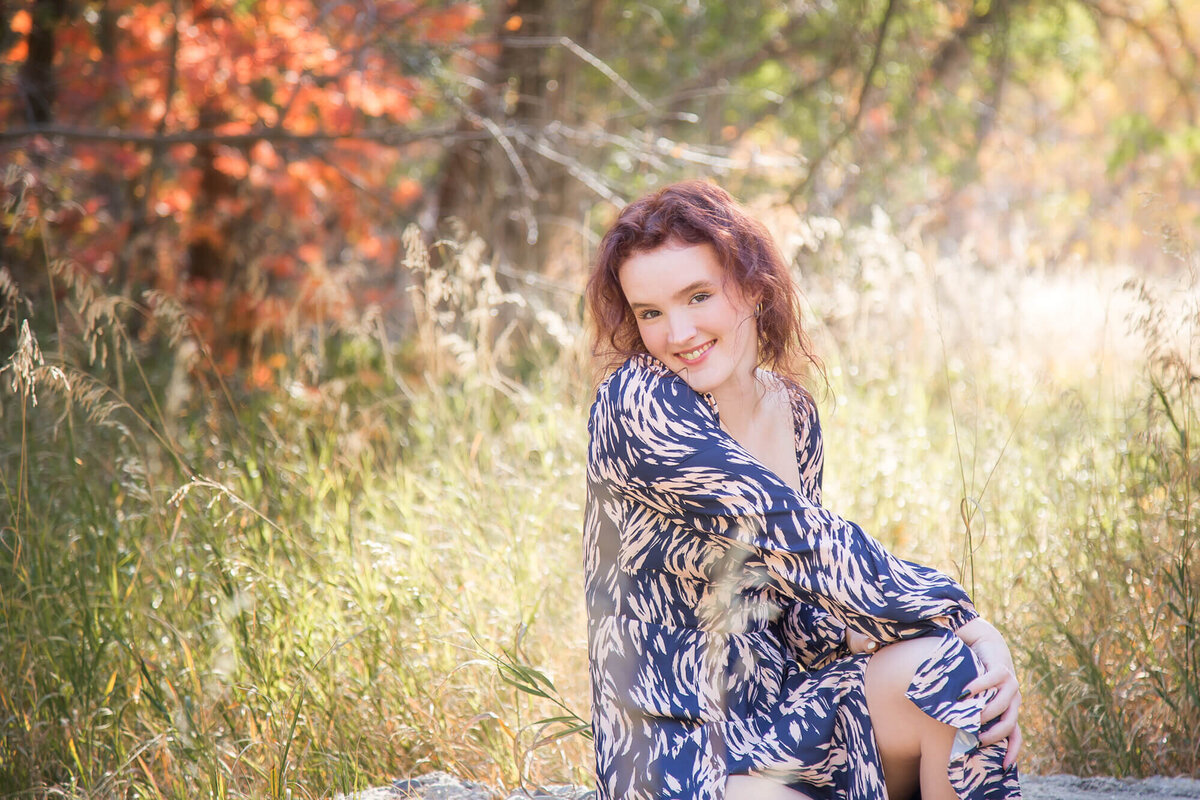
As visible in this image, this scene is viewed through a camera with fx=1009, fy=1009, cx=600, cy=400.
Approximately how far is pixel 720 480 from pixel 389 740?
119cm

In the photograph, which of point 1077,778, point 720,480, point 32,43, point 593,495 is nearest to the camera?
point 720,480

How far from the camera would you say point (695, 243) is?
189 cm

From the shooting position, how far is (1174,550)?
2.49m

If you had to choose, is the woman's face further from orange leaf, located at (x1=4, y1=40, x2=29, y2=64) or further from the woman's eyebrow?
orange leaf, located at (x1=4, y1=40, x2=29, y2=64)

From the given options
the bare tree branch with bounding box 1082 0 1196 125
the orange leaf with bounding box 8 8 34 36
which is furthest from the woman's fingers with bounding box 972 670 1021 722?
the orange leaf with bounding box 8 8 34 36

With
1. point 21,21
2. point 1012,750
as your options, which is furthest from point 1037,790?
point 21,21

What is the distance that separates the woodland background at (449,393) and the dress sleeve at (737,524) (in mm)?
564

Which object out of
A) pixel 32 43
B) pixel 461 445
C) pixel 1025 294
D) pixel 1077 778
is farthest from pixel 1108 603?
pixel 32 43

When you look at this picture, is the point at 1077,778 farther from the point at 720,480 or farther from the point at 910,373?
the point at 910,373

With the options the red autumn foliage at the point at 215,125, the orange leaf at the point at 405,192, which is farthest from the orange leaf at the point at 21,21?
the orange leaf at the point at 405,192

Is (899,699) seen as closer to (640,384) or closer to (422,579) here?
(640,384)

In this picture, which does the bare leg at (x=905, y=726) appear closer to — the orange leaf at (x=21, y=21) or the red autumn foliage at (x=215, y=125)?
the red autumn foliage at (x=215, y=125)

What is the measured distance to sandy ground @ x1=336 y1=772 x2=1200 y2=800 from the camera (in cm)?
215

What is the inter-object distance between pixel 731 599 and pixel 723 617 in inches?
1.5
